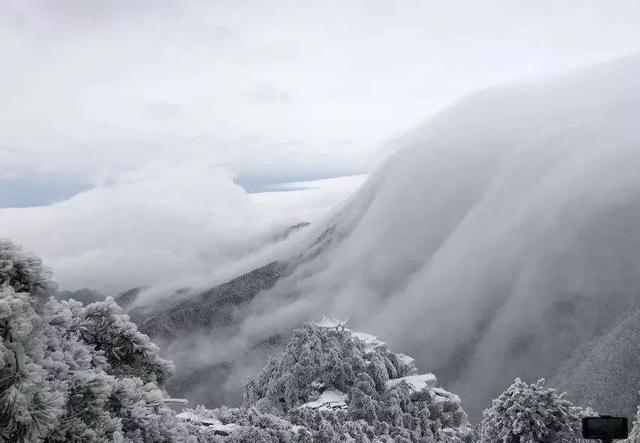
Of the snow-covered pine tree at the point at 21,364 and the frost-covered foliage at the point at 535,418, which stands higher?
the snow-covered pine tree at the point at 21,364

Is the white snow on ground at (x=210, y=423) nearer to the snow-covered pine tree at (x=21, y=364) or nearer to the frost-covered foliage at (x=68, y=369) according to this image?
the frost-covered foliage at (x=68, y=369)

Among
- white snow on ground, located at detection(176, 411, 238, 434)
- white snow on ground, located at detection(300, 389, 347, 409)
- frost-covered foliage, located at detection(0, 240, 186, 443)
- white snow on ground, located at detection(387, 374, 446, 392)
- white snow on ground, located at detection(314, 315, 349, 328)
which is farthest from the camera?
white snow on ground, located at detection(314, 315, 349, 328)

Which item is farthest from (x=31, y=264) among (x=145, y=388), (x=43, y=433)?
(x=145, y=388)

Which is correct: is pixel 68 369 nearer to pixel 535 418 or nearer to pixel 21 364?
pixel 21 364

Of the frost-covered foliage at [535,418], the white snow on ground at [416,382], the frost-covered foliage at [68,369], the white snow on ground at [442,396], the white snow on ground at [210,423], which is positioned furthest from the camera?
the white snow on ground at [442,396]

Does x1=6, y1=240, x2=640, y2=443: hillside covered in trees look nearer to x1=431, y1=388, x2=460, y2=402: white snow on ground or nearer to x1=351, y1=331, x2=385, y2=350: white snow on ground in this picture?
x1=431, y1=388, x2=460, y2=402: white snow on ground

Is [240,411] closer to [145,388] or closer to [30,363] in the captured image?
[145,388]

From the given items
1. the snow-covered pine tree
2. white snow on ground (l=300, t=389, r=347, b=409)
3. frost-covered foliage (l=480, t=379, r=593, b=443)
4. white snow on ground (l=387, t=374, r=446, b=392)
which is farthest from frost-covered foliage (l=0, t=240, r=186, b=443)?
white snow on ground (l=387, t=374, r=446, b=392)

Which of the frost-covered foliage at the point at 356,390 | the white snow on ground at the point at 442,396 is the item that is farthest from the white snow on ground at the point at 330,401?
the white snow on ground at the point at 442,396
